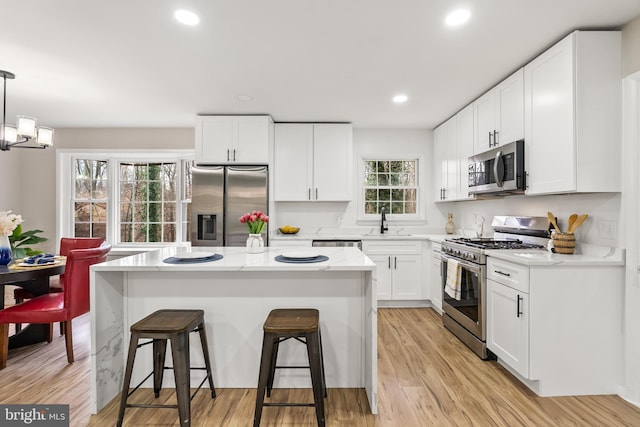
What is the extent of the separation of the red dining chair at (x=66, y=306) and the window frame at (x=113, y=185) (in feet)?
7.30

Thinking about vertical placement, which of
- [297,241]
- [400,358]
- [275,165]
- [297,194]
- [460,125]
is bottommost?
[400,358]

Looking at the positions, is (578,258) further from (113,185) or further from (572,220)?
(113,185)

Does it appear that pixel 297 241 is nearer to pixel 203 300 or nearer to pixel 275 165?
pixel 275 165

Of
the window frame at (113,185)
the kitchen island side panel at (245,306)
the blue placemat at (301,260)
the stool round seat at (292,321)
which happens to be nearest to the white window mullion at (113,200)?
the window frame at (113,185)

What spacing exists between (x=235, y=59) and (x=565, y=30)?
2404 mm

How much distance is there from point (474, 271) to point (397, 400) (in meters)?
1.31

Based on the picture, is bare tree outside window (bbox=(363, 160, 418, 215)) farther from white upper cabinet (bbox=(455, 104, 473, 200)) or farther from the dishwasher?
white upper cabinet (bbox=(455, 104, 473, 200))

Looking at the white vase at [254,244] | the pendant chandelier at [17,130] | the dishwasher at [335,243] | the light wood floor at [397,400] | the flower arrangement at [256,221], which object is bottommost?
the light wood floor at [397,400]

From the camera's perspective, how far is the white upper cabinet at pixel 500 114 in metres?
2.77

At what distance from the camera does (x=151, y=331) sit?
176 centimetres

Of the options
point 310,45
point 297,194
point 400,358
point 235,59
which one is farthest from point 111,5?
point 400,358

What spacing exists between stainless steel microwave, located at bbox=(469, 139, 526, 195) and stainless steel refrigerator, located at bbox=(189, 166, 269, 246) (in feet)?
7.99

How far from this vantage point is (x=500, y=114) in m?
3.05

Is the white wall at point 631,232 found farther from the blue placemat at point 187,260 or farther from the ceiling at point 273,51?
the blue placemat at point 187,260
